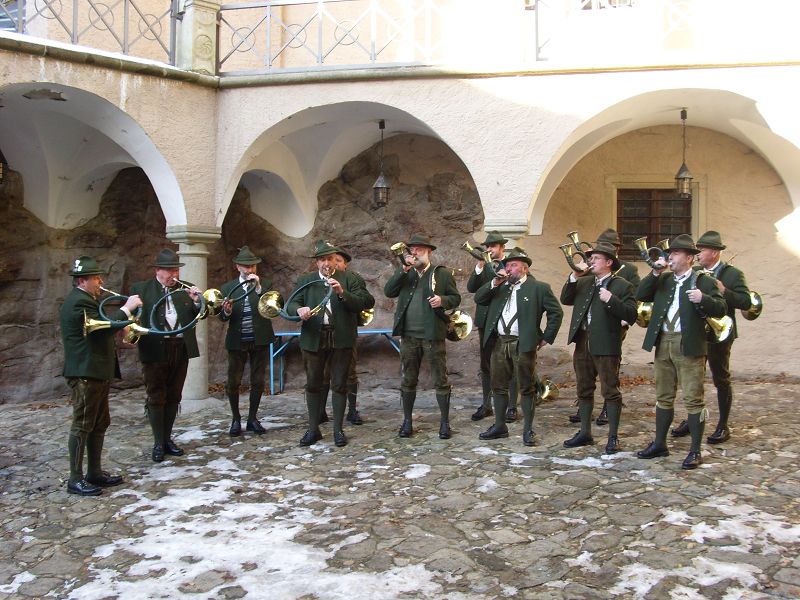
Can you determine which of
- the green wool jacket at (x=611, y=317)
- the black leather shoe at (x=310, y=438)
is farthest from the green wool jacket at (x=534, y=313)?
the black leather shoe at (x=310, y=438)

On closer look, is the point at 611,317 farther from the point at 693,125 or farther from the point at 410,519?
the point at 693,125

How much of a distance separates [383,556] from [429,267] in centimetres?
382

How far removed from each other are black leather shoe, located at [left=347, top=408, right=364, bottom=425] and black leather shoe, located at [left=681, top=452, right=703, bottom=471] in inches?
145

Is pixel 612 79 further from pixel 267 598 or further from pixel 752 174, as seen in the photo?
pixel 267 598

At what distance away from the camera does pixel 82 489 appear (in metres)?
6.18

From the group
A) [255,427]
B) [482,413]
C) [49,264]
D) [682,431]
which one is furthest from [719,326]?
[49,264]

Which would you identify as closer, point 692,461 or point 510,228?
point 692,461

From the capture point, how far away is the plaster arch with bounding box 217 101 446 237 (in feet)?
33.4

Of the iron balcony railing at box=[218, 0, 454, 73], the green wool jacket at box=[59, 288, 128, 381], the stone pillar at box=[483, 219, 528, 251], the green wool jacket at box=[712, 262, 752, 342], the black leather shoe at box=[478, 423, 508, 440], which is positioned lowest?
the black leather shoe at box=[478, 423, 508, 440]

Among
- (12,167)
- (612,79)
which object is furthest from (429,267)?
(12,167)

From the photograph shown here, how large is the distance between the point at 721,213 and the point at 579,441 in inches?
232

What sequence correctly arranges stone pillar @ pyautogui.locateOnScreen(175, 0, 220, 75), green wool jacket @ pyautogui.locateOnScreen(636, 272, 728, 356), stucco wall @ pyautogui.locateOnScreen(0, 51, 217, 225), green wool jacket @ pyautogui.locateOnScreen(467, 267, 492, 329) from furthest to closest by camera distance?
stone pillar @ pyautogui.locateOnScreen(175, 0, 220, 75)
stucco wall @ pyautogui.locateOnScreen(0, 51, 217, 225)
green wool jacket @ pyautogui.locateOnScreen(467, 267, 492, 329)
green wool jacket @ pyautogui.locateOnScreen(636, 272, 728, 356)

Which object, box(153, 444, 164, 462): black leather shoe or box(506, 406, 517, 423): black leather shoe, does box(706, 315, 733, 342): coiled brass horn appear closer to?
box(506, 406, 517, 423): black leather shoe

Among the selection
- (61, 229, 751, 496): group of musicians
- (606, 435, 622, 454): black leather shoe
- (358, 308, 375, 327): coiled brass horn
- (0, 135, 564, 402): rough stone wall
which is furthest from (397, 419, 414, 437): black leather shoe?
(0, 135, 564, 402): rough stone wall
